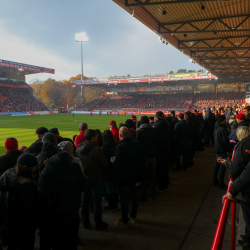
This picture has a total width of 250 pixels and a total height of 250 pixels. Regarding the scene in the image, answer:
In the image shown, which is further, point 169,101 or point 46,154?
point 169,101

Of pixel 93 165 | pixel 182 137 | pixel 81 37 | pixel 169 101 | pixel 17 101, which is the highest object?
pixel 81 37

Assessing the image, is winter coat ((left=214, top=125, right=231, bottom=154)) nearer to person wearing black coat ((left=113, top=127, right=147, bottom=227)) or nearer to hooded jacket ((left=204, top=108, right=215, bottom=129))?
person wearing black coat ((left=113, top=127, right=147, bottom=227))

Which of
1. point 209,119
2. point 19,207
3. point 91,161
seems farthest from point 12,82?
point 19,207

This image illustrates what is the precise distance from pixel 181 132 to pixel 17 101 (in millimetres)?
57056

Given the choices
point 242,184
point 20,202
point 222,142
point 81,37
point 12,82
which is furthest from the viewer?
point 81,37

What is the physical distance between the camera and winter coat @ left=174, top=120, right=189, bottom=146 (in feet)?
23.8

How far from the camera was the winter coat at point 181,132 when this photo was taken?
726 cm

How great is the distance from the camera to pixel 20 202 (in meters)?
2.52

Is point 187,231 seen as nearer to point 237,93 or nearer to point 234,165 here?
point 234,165

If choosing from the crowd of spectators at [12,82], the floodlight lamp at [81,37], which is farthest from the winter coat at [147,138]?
the floodlight lamp at [81,37]

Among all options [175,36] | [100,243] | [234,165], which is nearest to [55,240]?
[100,243]

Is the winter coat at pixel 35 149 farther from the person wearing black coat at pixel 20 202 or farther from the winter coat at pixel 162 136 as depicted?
the winter coat at pixel 162 136

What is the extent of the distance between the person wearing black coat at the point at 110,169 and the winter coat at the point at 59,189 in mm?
1764

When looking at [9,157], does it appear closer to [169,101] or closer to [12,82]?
[169,101]
